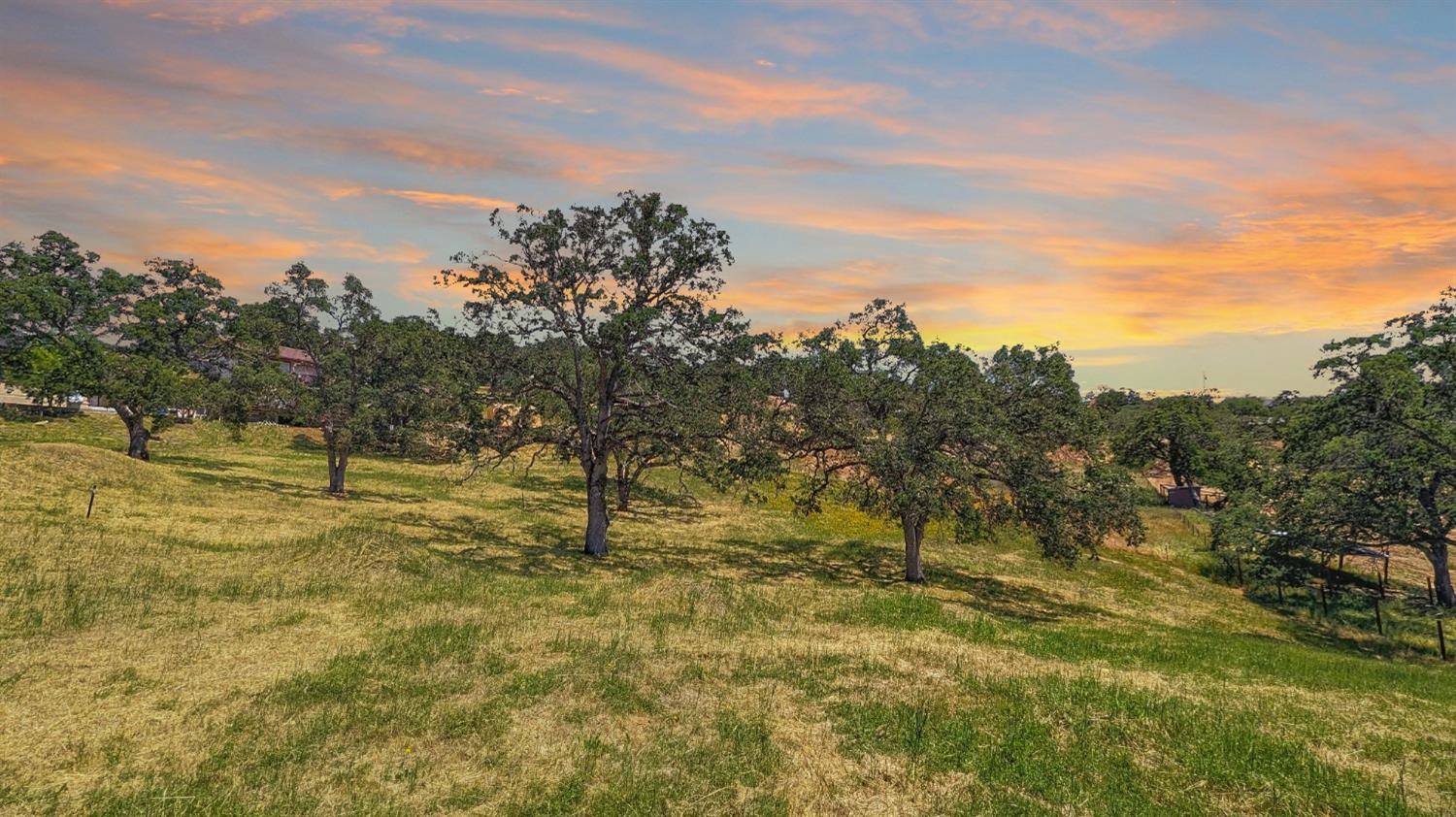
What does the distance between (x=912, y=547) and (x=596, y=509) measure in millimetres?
15473

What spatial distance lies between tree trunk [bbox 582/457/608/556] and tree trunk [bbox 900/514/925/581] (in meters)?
14.6

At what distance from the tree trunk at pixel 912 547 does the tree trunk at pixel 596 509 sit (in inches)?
576

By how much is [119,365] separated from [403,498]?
23801mm

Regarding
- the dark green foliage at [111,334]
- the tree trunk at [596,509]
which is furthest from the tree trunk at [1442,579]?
the dark green foliage at [111,334]

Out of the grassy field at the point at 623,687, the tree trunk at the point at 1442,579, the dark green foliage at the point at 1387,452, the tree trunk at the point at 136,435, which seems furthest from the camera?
the tree trunk at the point at 136,435

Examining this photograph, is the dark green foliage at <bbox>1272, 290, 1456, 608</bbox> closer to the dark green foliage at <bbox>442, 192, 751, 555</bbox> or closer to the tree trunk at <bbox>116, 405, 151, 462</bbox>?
the dark green foliage at <bbox>442, 192, 751, 555</bbox>

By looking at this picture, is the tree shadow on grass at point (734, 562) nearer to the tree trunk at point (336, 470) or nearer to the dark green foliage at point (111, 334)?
the tree trunk at point (336, 470)

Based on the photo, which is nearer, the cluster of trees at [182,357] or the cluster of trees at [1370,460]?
the cluster of trees at [1370,460]

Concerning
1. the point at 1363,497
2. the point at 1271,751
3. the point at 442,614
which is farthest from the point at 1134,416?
the point at 442,614

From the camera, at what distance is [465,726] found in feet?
41.8

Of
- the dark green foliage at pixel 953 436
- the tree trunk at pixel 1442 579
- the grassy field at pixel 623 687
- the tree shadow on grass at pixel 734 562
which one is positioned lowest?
the tree shadow on grass at pixel 734 562

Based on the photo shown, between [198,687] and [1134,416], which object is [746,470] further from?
[1134,416]

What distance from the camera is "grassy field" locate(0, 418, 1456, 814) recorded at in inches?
428

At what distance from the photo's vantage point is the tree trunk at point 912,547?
102 feet
